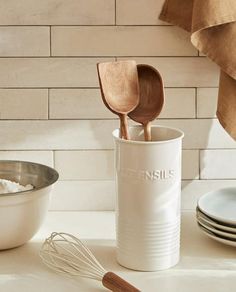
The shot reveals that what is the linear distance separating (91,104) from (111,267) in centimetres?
34

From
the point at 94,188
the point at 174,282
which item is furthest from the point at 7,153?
the point at 174,282

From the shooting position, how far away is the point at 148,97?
1.14 m

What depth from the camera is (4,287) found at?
1073 mm

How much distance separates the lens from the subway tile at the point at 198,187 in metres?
1.39

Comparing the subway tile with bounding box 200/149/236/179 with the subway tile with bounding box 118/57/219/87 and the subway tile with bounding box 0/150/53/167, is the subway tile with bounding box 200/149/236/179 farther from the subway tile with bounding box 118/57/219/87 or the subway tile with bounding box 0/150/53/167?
the subway tile with bounding box 0/150/53/167

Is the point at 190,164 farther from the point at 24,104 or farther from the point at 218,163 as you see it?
the point at 24,104

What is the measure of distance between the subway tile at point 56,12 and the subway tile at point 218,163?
32 centimetres

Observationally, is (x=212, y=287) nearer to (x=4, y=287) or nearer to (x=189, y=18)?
(x=4, y=287)

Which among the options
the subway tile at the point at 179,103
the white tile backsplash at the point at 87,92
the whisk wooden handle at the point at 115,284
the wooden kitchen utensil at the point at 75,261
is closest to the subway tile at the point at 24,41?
the white tile backsplash at the point at 87,92

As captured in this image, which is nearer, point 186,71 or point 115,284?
point 115,284

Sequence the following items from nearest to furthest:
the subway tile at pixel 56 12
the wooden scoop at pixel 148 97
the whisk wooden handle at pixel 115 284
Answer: the whisk wooden handle at pixel 115 284 → the wooden scoop at pixel 148 97 → the subway tile at pixel 56 12

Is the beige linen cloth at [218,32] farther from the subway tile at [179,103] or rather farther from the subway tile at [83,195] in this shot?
the subway tile at [83,195]

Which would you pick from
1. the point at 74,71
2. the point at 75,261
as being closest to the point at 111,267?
the point at 75,261

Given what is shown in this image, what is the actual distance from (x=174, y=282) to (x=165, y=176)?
16 cm
